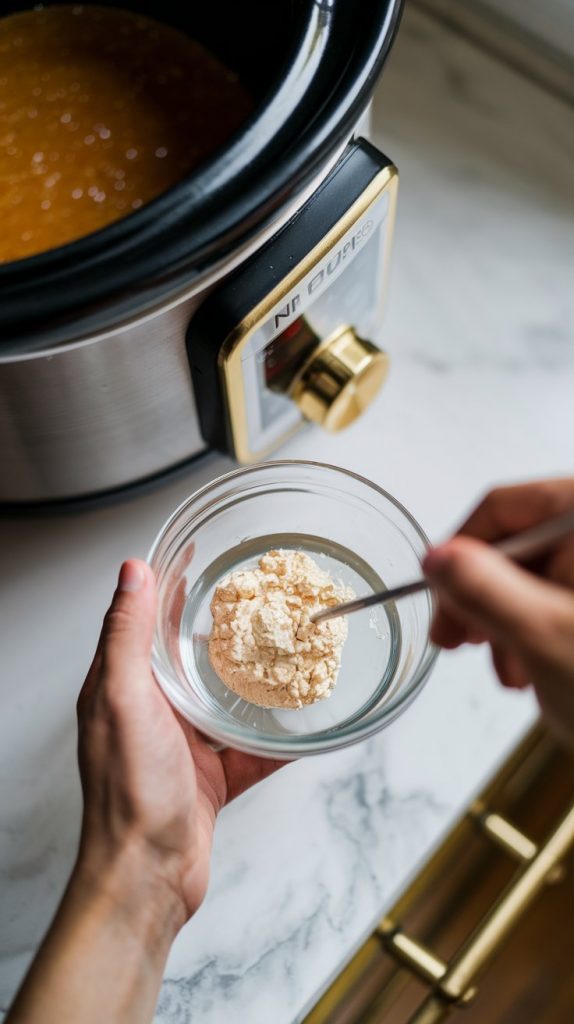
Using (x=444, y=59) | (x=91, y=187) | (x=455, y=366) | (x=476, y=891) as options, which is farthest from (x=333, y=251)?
(x=476, y=891)

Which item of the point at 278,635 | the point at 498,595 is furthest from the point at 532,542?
the point at 278,635

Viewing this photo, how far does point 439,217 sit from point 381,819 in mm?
614

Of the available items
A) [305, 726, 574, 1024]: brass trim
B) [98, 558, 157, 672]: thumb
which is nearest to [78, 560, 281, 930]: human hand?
[98, 558, 157, 672]: thumb

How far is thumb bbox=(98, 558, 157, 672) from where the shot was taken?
63 centimetres

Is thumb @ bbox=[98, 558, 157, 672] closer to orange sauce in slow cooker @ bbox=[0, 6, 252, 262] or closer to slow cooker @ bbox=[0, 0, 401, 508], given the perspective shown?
slow cooker @ bbox=[0, 0, 401, 508]

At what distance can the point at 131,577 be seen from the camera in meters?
0.65

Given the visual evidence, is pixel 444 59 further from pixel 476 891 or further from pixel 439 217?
pixel 476 891

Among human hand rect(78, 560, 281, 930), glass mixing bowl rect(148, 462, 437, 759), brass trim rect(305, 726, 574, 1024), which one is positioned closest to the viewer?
human hand rect(78, 560, 281, 930)

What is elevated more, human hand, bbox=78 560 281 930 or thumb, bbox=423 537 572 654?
thumb, bbox=423 537 572 654

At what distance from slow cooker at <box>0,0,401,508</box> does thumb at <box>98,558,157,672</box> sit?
124 mm

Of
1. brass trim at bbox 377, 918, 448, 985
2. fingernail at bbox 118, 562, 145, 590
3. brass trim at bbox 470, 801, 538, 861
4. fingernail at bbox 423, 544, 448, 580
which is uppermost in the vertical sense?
fingernail at bbox 423, 544, 448, 580

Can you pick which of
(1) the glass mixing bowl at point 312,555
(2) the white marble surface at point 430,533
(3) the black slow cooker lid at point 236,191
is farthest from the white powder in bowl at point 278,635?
(3) the black slow cooker lid at point 236,191

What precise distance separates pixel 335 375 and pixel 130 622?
Result: 26 cm

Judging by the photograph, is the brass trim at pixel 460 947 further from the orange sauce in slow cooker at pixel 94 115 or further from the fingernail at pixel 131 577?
the orange sauce in slow cooker at pixel 94 115
